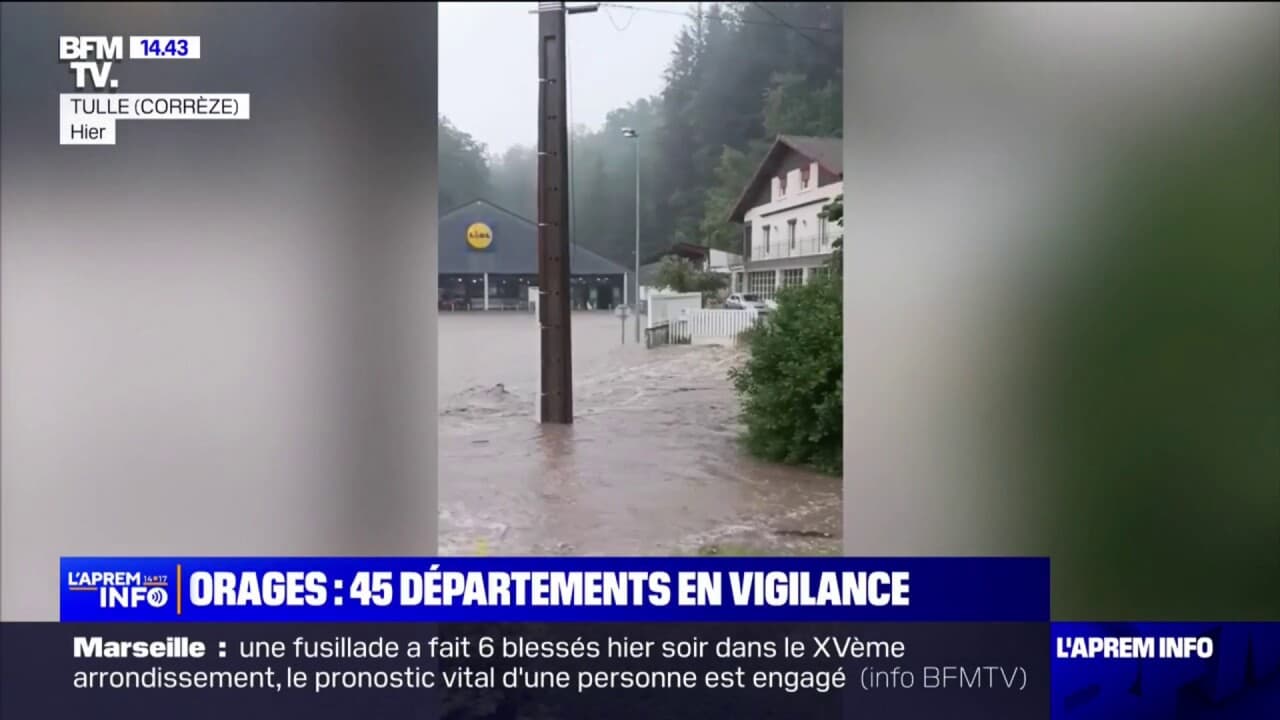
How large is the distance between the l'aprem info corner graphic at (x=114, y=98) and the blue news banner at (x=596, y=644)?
148 cm

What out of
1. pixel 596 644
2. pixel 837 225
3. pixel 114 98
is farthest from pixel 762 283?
pixel 114 98

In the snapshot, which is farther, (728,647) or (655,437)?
(655,437)

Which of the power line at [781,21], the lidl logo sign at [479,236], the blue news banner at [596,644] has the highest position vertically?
the power line at [781,21]

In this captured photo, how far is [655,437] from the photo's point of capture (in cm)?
316

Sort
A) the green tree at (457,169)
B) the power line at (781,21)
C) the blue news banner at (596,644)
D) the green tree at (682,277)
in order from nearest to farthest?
1. the blue news banner at (596,644)
2. the green tree at (457,169)
3. the power line at (781,21)
4. the green tree at (682,277)

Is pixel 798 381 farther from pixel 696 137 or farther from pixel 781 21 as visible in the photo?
pixel 781 21

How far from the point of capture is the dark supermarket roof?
2.99 metres

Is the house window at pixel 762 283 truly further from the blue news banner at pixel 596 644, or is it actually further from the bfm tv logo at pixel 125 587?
the bfm tv logo at pixel 125 587

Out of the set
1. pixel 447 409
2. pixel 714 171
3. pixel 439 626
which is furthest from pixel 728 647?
pixel 714 171

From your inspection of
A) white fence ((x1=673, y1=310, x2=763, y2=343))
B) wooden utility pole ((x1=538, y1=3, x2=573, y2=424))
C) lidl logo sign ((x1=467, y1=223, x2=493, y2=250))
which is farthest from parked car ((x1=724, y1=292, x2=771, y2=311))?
lidl logo sign ((x1=467, y1=223, x2=493, y2=250))

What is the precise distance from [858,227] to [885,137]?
1.01 feet

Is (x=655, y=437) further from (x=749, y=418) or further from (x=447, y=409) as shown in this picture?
(x=447, y=409)

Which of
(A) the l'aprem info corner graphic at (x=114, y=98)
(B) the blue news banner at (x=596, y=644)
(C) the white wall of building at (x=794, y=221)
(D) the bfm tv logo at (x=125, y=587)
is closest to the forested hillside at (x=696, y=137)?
(C) the white wall of building at (x=794, y=221)

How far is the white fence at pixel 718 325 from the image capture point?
10.3 feet
